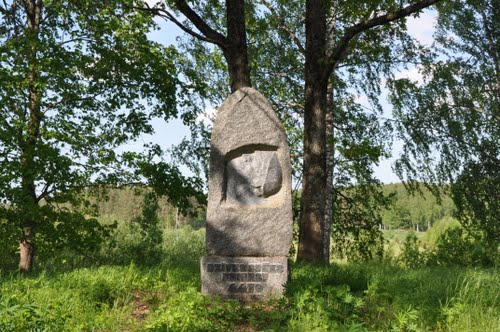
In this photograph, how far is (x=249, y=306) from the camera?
5.89 metres

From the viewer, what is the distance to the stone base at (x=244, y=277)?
6.13m

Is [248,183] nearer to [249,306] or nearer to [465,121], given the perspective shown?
[249,306]

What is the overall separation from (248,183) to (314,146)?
336 centimetres

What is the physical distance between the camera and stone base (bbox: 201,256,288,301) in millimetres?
6129

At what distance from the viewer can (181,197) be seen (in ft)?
35.7

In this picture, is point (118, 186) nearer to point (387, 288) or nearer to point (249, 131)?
point (249, 131)

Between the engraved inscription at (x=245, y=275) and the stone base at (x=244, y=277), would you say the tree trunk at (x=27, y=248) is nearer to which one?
the stone base at (x=244, y=277)

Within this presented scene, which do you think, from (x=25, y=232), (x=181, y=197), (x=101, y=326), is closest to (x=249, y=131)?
(x=101, y=326)

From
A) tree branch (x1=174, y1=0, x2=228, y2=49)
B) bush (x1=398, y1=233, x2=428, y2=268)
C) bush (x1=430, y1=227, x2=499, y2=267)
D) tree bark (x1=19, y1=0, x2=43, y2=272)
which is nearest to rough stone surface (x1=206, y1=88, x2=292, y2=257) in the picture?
tree branch (x1=174, y1=0, x2=228, y2=49)

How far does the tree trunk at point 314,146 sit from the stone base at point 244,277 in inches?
133

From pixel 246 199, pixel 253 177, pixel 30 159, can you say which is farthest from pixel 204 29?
pixel 246 199

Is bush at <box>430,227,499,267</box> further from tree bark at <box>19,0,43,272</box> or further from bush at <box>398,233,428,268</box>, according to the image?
tree bark at <box>19,0,43,272</box>

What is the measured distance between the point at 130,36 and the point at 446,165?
31.8ft

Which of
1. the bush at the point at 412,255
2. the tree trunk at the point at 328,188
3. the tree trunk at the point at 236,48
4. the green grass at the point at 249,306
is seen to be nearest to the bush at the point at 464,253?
the bush at the point at 412,255
